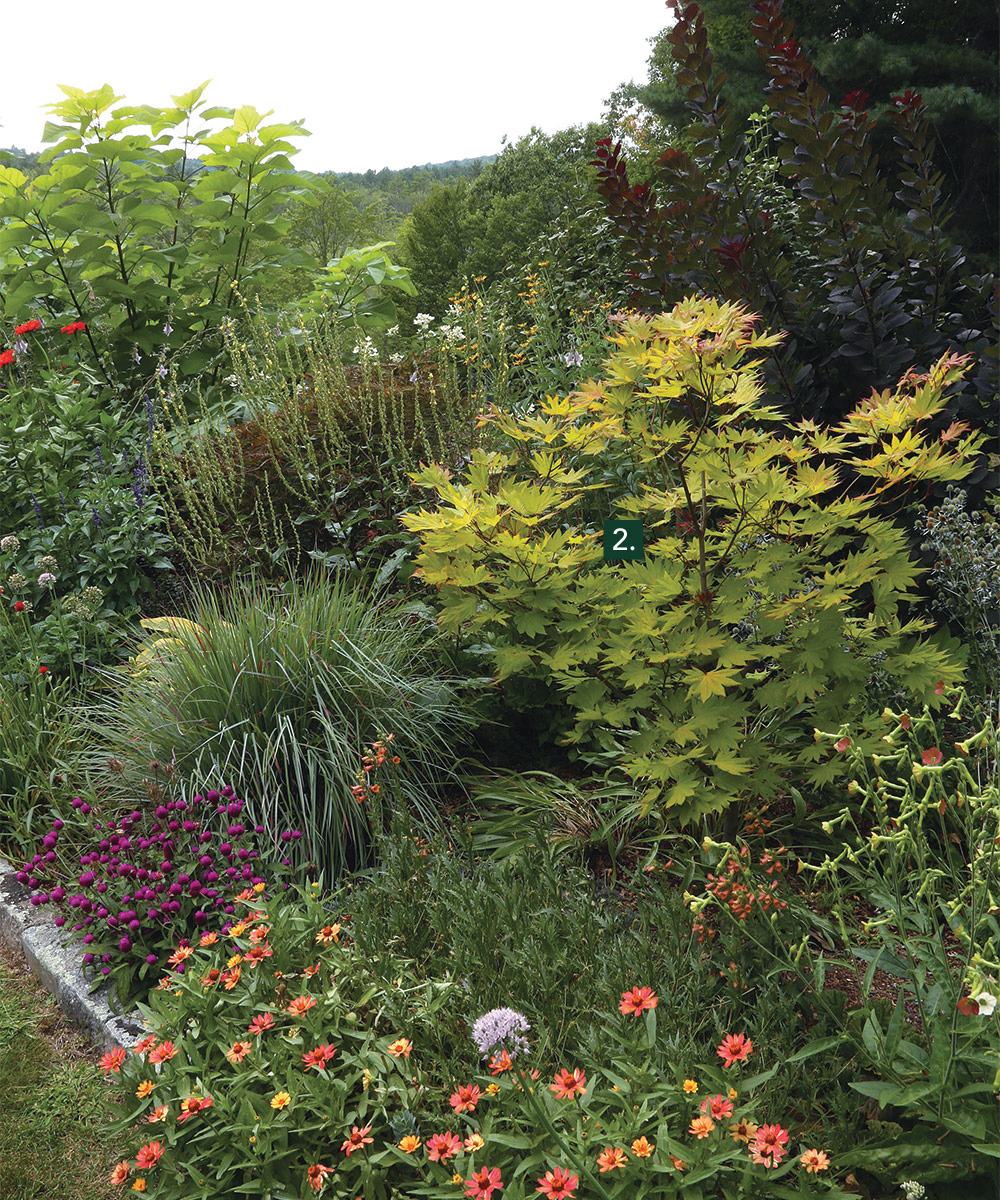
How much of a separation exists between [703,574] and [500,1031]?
1.26 m

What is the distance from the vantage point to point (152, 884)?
270cm

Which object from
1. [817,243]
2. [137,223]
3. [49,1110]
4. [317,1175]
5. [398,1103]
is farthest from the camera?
[137,223]

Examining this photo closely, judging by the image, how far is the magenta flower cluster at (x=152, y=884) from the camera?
264 cm

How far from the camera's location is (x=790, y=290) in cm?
405

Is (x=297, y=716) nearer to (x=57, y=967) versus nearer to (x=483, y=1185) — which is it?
(x=57, y=967)

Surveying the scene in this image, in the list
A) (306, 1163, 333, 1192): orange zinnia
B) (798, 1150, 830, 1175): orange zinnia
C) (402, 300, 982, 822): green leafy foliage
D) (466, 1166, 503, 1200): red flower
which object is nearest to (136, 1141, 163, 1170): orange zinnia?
(306, 1163, 333, 1192): orange zinnia

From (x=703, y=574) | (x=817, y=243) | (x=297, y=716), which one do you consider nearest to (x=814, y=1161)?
(x=703, y=574)

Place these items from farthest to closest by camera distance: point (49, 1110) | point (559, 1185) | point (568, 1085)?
1. point (49, 1110)
2. point (568, 1085)
3. point (559, 1185)

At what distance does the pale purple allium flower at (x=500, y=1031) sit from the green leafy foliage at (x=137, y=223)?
4885 millimetres

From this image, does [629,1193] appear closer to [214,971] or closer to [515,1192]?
[515,1192]

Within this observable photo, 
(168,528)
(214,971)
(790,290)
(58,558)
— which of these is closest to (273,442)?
(168,528)

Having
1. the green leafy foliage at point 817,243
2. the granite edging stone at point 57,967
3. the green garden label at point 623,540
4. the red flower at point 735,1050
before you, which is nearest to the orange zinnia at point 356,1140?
the red flower at point 735,1050

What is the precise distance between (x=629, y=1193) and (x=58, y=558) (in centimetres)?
410

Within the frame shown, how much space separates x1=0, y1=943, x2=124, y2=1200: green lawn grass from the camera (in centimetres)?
227
